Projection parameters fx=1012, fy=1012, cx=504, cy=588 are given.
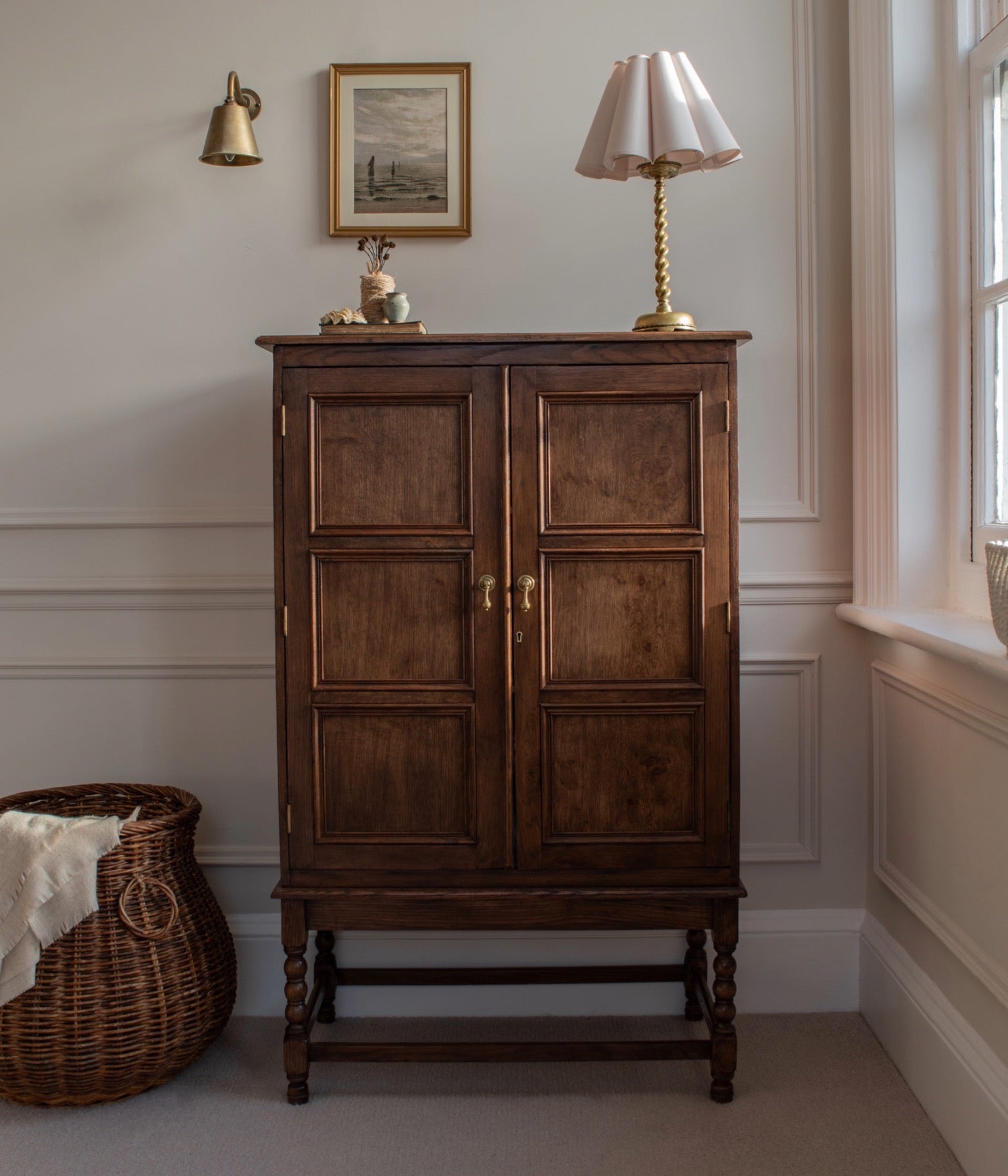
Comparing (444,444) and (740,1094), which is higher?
(444,444)

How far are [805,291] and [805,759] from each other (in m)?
1.16

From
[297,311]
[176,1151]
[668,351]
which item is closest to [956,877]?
[668,351]

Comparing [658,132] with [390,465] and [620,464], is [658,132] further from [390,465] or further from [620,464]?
[390,465]

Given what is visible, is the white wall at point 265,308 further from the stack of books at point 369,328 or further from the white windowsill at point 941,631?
the stack of books at point 369,328

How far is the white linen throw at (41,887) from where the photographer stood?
2062 millimetres

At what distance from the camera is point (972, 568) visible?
218 centimetres

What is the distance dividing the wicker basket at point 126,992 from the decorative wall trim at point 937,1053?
1525mm

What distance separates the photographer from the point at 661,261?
223 centimetres

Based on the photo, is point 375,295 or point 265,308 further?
point 265,308

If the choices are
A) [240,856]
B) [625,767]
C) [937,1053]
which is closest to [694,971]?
[937,1053]

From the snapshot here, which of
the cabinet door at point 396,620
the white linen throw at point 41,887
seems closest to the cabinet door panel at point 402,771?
the cabinet door at point 396,620

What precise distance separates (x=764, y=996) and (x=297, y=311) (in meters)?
2.08

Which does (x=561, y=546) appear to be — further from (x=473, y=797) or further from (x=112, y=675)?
(x=112, y=675)

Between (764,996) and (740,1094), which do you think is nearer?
(740,1094)
